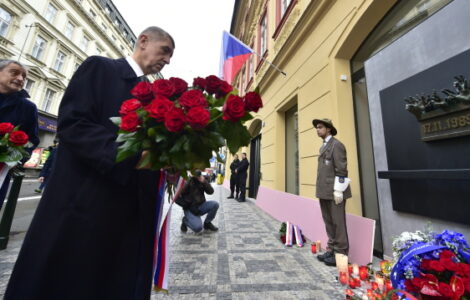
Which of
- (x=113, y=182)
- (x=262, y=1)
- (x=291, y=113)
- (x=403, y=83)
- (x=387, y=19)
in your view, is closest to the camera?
(x=113, y=182)

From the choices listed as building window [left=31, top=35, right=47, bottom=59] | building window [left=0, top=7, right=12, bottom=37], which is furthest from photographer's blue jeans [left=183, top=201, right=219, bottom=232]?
building window [left=31, top=35, right=47, bottom=59]

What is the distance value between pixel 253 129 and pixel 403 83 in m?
7.40

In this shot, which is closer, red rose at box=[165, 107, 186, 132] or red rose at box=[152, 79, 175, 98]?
red rose at box=[165, 107, 186, 132]

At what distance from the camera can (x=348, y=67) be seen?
3.71 meters

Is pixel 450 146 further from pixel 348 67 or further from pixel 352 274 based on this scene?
pixel 348 67

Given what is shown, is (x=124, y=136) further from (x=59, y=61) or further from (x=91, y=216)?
(x=59, y=61)

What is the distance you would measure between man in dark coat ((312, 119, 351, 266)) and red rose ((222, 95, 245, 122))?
2.29m

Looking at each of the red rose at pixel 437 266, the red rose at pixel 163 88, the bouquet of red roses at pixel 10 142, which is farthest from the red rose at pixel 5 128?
the red rose at pixel 437 266

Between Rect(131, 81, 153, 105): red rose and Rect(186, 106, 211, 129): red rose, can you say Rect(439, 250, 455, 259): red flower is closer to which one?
Rect(186, 106, 211, 129): red rose

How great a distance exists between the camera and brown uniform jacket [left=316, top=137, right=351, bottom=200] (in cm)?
272

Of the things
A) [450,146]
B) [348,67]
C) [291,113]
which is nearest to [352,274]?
[450,146]

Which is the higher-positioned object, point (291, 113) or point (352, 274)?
point (291, 113)

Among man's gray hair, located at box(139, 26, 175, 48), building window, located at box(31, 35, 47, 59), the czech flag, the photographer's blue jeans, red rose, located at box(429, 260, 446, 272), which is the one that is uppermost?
building window, located at box(31, 35, 47, 59)

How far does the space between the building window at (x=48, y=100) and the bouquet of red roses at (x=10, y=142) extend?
66.6ft
